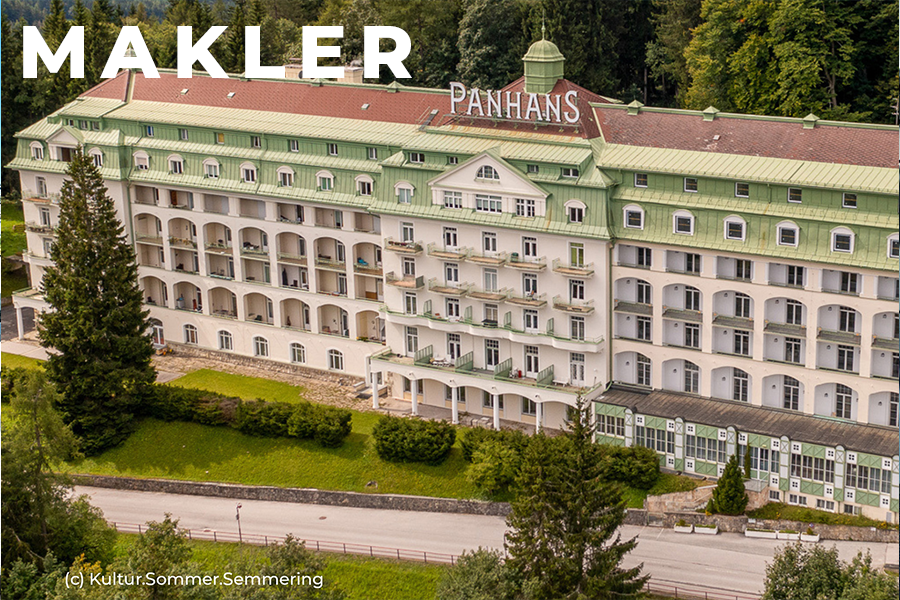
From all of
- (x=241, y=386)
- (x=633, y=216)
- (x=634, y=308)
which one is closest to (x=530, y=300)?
(x=634, y=308)

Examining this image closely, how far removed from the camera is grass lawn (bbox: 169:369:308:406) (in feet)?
407

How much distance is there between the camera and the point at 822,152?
104m

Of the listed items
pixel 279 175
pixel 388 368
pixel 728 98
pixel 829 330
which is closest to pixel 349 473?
pixel 388 368

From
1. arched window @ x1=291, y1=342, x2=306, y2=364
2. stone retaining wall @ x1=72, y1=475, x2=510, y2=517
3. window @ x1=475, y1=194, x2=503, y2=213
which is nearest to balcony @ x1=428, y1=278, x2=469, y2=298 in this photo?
window @ x1=475, y1=194, x2=503, y2=213

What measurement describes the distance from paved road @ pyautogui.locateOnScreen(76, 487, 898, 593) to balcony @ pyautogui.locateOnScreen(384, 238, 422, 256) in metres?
21.6

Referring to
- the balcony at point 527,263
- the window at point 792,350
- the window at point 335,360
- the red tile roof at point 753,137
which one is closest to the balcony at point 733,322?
the window at point 792,350

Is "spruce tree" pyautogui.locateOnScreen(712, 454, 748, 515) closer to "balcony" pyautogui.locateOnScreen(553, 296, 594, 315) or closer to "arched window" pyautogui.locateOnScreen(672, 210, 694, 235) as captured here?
"balcony" pyautogui.locateOnScreen(553, 296, 594, 315)

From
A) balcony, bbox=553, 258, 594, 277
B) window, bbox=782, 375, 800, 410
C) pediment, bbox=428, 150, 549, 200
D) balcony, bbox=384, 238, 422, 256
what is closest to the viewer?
window, bbox=782, 375, 800, 410

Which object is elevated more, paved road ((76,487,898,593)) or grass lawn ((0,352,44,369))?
grass lawn ((0,352,44,369))

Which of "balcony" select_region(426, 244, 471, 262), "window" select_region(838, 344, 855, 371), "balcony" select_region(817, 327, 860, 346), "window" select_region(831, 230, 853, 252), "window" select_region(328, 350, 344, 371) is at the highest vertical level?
"window" select_region(831, 230, 853, 252)

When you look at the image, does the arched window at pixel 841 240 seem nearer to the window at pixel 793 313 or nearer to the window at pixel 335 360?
the window at pixel 793 313

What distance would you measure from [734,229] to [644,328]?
10.8 m

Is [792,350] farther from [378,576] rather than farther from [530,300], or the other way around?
[378,576]

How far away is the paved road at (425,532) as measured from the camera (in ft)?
313
